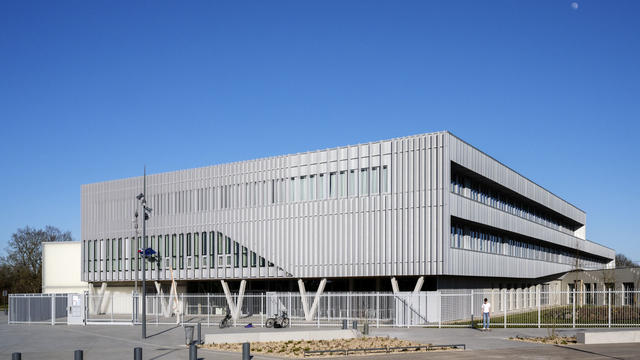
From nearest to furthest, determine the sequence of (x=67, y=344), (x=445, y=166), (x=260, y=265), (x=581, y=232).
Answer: (x=67, y=344) → (x=445, y=166) → (x=260, y=265) → (x=581, y=232)

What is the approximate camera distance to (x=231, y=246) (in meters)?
47.9

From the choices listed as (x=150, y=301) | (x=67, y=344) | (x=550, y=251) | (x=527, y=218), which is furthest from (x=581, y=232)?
(x=67, y=344)

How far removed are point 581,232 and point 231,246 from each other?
48463mm

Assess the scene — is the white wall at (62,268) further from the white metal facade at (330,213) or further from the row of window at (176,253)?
the white metal facade at (330,213)

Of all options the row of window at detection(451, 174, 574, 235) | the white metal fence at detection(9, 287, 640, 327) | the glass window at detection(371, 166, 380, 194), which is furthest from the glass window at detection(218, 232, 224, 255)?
the row of window at detection(451, 174, 574, 235)

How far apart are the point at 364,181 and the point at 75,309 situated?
20696mm

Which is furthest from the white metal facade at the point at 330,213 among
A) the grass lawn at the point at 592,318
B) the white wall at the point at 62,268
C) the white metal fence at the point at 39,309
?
the white metal fence at the point at 39,309

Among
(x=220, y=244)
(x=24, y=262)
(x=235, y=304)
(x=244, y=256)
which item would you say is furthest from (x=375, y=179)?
(x=24, y=262)

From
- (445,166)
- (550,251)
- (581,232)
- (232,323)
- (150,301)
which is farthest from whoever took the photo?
(581,232)

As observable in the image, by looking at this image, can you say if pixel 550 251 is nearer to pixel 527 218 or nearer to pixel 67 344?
pixel 527 218

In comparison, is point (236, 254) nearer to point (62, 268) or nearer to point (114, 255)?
point (114, 255)

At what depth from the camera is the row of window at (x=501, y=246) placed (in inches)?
1675

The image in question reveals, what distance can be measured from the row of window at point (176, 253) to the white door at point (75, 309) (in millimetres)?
5087

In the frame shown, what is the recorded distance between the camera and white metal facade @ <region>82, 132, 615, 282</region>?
39.2 meters
